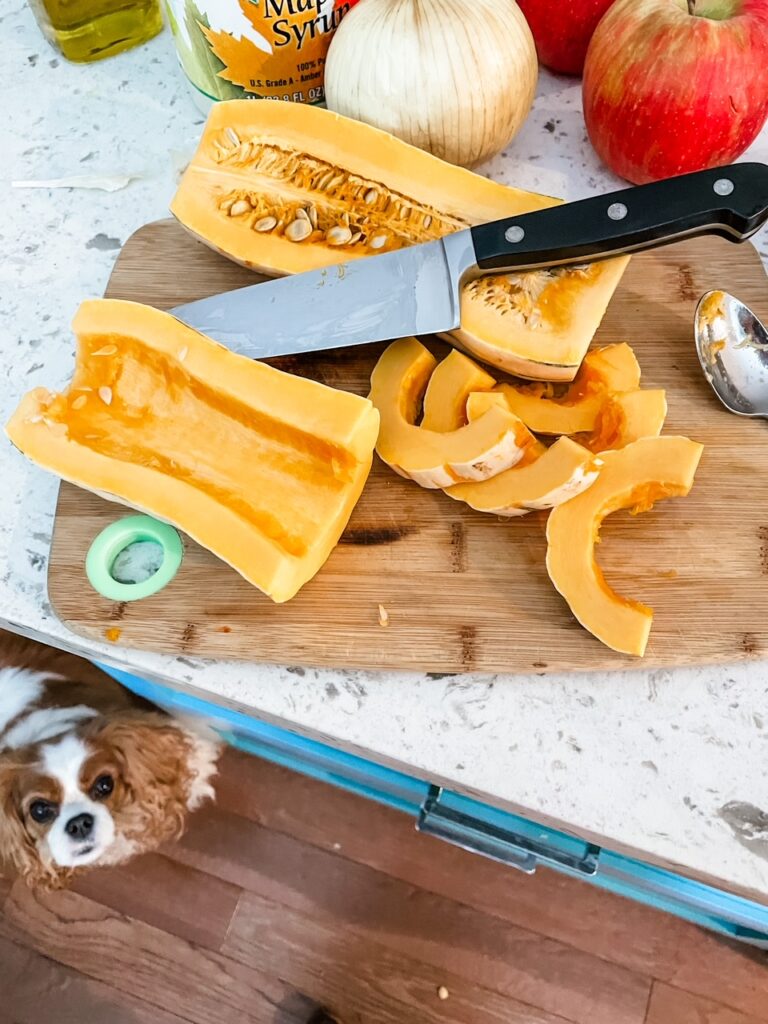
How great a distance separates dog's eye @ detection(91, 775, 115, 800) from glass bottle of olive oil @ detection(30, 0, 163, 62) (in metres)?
0.98

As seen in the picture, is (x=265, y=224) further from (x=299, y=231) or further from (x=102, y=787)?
(x=102, y=787)

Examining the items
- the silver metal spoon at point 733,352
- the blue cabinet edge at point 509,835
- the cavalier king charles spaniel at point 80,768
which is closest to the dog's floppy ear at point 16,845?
the cavalier king charles spaniel at point 80,768

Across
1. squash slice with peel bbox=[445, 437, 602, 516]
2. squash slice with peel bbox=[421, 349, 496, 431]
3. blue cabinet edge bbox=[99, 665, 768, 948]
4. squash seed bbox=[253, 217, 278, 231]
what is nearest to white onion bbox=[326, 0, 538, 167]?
squash seed bbox=[253, 217, 278, 231]

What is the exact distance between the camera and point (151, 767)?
1225 millimetres

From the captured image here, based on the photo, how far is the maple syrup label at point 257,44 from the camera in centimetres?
81

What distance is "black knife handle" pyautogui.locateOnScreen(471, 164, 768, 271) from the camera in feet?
2.24

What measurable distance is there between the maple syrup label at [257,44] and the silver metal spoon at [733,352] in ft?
1.56

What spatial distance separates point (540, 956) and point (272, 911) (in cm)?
39

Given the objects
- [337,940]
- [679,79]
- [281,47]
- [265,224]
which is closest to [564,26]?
[679,79]

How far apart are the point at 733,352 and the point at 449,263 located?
0.90 feet

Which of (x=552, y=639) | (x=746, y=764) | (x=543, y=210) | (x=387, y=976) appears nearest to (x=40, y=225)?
(x=543, y=210)

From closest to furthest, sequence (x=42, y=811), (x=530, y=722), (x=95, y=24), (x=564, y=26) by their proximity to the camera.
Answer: (x=530, y=722), (x=564, y=26), (x=95, y=24), (x=42, y=811)

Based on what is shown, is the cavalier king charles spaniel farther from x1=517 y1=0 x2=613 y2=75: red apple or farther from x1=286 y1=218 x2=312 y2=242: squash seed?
x1=517 y1=0 x2=613 y2=75: red apple

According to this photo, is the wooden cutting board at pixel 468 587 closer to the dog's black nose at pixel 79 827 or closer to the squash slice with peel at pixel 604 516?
the squash slice with peel at pixel 604 516
